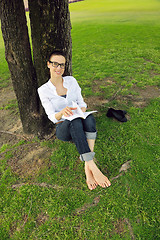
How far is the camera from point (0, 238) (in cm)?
253

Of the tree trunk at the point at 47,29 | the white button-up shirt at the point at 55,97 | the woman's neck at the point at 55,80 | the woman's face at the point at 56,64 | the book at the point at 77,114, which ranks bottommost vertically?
the book at the point at 77,114

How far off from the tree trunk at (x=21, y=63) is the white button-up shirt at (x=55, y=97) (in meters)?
0.59

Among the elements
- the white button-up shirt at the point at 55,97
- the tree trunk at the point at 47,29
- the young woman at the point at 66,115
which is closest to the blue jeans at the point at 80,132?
the young woman at the point at 66,115

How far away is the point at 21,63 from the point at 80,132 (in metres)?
1.74

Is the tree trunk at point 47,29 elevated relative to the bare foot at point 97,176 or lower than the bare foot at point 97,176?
elevated

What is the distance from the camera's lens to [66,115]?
2.96 metres

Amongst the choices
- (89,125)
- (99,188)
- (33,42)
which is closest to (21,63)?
(33,42)

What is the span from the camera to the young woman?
2.92 meters

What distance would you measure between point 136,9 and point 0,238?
2330 centimetres

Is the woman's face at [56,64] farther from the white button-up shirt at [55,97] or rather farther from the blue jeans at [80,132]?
the blue jeans at [80,132]

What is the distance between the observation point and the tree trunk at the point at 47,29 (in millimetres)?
2998

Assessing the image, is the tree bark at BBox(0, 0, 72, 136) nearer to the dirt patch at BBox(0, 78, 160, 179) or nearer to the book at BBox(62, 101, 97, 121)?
the dirt patch at BBox(0, 78, 160, 179)

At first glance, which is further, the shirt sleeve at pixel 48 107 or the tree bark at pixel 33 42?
the shirt sleeve at pixel 48 107

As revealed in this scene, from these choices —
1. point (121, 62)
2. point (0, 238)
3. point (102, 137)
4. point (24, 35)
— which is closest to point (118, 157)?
point (102, 137)
